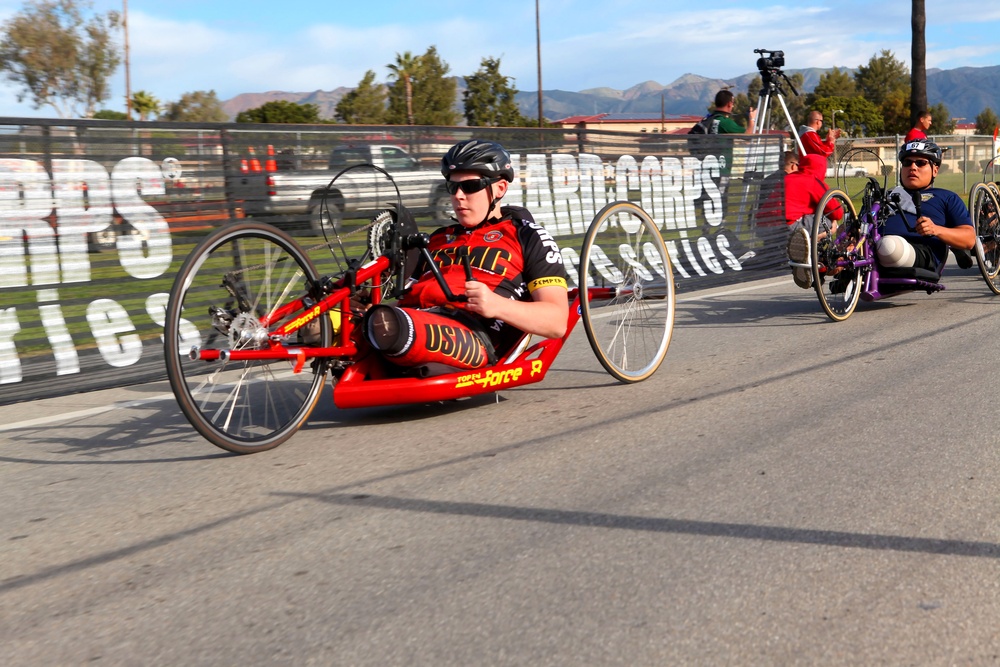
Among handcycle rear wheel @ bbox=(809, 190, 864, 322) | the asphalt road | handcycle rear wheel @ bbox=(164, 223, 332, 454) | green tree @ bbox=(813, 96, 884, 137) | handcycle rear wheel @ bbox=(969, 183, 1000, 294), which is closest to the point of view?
the asphalt road

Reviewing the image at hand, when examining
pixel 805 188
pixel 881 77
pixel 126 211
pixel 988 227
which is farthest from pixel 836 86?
pixel 126 211

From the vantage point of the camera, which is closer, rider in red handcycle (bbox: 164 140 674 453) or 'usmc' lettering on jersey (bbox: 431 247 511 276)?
rider in red handcycle (bbox: 164 140 674 453)

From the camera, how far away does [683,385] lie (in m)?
6.71

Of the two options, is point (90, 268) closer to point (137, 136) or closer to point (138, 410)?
point (137, 136)

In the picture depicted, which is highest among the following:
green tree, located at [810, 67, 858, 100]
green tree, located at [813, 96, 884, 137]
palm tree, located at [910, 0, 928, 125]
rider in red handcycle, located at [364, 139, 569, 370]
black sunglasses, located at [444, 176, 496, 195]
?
green tree, located at [810, 67, 858, 100]

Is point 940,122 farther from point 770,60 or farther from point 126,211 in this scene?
point 126,211

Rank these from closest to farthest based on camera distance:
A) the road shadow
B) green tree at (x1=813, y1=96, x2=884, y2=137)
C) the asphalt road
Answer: the asphalt road < the road shadow < green tree at (x1=813, y1=96, x2=884, y2=137)

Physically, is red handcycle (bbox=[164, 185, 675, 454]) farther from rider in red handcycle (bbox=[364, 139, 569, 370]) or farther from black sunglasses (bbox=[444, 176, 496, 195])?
black sunglasses (bbox=[444, 176, 496, 195])

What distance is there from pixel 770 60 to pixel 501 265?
10841 millimetres

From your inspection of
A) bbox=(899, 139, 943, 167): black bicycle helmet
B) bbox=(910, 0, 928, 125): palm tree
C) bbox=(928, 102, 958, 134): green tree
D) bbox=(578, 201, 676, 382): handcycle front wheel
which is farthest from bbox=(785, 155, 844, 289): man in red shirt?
bbox=(928, 102, 958, 134): green tree

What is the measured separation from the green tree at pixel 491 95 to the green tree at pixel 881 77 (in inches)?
3079

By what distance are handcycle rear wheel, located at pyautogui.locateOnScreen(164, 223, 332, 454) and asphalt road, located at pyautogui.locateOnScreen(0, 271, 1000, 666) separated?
203 millimetres

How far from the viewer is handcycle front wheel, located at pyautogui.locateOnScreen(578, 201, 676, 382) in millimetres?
6742

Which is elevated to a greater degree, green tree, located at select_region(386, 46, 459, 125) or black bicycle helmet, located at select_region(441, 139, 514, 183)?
green tree, located at select_region(386, 46, 459, 125)
